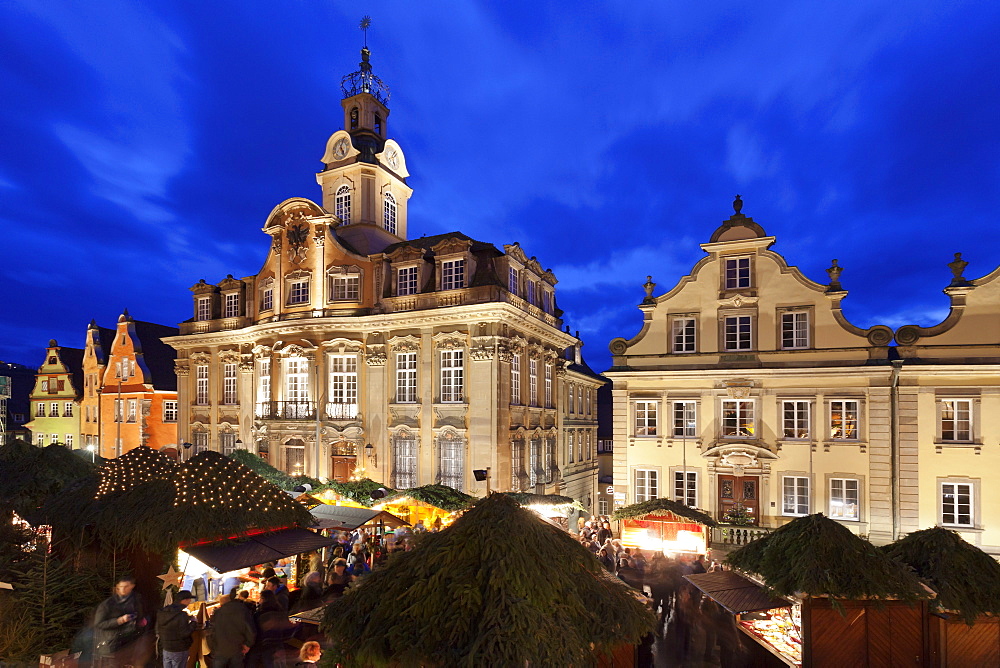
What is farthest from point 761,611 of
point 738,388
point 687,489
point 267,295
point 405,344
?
point 267,295

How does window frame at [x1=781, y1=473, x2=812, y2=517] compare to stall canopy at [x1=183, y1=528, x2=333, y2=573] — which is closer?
stall canopy at [x1=183, y1=528, x2=333, y2=573]

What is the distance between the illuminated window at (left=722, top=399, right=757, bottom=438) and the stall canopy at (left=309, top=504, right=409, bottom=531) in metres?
13.4

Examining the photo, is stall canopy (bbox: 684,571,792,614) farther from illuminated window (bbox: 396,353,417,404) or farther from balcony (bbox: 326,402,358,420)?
balcony (bbox: 326,402,358,420)

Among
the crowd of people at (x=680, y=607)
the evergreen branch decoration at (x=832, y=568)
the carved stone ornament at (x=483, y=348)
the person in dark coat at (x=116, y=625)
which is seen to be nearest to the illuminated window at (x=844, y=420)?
the crowd of people at (x=680, y=607)

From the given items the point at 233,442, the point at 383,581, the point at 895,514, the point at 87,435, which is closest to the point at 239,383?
the point at 233,442

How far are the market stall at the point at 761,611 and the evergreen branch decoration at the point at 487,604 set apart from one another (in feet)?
15.8

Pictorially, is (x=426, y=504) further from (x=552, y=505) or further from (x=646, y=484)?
(x=646, y=484)

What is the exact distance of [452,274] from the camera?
2717cm

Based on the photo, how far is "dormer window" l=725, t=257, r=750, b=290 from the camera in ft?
77.1

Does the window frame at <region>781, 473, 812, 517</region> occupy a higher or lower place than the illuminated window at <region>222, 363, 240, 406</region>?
lower

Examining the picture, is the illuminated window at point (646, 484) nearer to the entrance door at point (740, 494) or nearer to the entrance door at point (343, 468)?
the entrance door at point (740, 494)

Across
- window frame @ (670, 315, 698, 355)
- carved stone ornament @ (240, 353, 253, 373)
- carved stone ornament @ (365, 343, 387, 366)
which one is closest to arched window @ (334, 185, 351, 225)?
carved stone ornament @ (240, 353, 253, 373)

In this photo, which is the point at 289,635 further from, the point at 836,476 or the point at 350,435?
the point at 836,476

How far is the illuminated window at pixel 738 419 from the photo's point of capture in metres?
23.0
